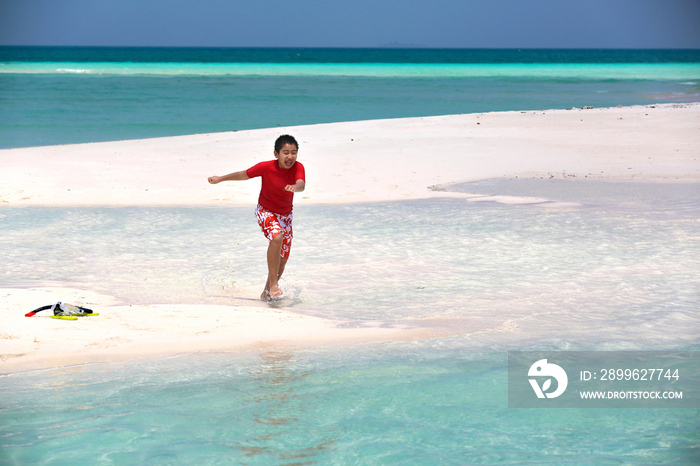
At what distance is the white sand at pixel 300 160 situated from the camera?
199 inches

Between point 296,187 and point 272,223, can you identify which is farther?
point 272,223

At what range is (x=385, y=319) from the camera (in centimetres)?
563

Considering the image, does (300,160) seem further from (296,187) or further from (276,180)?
(296,187)

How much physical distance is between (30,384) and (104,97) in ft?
109

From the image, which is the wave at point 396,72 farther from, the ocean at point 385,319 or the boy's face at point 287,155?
the boy's face at point 287,155

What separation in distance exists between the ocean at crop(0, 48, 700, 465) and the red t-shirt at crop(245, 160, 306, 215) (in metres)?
0.83

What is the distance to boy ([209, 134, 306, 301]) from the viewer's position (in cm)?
586

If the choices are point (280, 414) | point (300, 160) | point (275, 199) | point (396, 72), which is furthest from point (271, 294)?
point (396, 72)

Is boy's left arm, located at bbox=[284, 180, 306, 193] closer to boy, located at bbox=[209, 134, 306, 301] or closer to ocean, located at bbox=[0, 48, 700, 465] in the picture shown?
boy, located at bbox=[209, 134, 306, 301]

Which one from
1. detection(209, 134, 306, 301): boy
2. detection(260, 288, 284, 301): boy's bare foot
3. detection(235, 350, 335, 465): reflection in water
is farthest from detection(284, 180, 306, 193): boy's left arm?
detection(235, 350, 335, 465): reflection in water

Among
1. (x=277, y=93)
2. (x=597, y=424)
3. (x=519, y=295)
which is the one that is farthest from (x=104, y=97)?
(x=597, y=424)

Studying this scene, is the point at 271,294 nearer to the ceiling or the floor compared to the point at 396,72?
nearer to the ceiling

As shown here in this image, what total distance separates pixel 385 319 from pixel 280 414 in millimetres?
1890

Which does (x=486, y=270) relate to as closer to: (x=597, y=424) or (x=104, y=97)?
(x=597, y=424)
